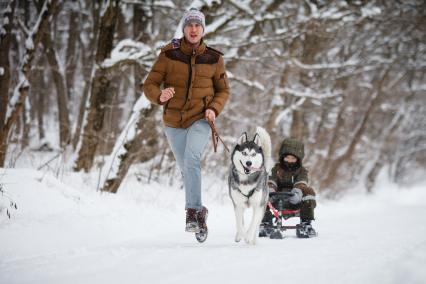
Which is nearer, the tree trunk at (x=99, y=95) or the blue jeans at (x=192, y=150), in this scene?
the blue jeans at (x=192, y=150)

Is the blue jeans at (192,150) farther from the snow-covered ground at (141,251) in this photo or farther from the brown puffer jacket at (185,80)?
the snow-covered ground at (141,251)

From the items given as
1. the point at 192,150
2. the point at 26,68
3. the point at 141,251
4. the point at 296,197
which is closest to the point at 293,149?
the point at 296,197

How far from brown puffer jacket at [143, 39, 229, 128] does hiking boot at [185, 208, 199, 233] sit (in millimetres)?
844

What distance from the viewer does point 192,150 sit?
3820 mm

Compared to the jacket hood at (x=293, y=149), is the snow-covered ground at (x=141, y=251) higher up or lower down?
lower down

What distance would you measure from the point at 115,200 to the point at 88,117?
2.64 metres

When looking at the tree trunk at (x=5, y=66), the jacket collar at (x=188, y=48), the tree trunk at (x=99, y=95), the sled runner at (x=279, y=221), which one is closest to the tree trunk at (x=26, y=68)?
the tree trunk at (x=5, y=66)

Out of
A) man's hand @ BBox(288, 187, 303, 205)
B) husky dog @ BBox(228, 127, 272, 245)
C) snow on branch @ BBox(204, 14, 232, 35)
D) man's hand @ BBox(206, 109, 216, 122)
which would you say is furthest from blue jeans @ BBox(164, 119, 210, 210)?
snow on branch @ BBox(204, 14, 232, 35)

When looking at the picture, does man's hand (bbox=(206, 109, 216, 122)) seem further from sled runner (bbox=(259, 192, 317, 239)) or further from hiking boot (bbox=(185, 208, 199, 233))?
sled runner (bbox=(259, 192, 317, 239))

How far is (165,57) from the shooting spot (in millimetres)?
3791

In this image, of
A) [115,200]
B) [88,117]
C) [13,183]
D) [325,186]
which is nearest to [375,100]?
[325,186]

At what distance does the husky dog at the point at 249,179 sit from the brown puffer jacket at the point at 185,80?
487 millimetres

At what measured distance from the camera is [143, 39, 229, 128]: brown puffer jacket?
12.4 ft

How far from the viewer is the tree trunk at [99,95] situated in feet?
24.6
